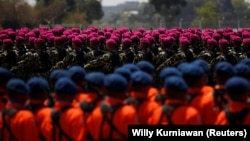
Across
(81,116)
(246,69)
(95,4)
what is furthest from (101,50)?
(95,4)

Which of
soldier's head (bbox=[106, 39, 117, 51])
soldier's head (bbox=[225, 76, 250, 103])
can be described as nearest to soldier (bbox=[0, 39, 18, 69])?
soldier's head (bbox=[106, 39, 117, 51])

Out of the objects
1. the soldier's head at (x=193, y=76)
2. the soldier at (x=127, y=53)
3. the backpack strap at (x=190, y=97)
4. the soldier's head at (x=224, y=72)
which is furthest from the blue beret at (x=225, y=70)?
the soldier at (x=127, y=53)

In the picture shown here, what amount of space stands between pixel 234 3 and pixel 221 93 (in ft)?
348

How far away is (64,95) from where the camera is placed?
6680mm

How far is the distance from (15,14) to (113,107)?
48464mm

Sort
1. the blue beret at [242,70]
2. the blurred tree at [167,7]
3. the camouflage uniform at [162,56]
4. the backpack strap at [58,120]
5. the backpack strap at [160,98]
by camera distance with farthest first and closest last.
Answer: the blurred tree at [167,7] → the camouflage uniform at [162,56] → the blue beret at [242,70] → the backpack strap at [160,98] → the backpack strap at [58,120]

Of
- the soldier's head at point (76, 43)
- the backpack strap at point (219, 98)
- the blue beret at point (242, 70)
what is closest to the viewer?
the backpack strap at point (219, 98)

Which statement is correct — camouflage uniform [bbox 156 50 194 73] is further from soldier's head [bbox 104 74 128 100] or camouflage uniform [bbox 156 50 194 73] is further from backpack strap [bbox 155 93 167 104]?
soldier's head [bbox 104 74 128 100]

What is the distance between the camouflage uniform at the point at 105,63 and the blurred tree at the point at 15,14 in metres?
38.8

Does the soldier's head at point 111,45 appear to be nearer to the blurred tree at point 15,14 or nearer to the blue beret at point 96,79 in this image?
the blue beret at point 96,79

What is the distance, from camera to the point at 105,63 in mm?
13312

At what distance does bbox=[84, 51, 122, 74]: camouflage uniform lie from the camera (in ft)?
43.5

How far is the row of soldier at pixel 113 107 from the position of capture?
20.4 ft

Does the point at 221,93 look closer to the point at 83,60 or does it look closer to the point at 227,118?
the point at 227,118
